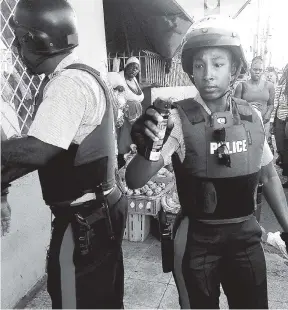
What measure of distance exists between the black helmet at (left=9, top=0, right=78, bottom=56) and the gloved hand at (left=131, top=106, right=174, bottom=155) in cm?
64

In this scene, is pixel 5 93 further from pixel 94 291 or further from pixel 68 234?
pixel 94 291

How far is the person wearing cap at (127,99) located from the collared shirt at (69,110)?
4.26 meters

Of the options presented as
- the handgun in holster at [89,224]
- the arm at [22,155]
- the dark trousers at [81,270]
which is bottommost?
the dark trousers at [81,270]

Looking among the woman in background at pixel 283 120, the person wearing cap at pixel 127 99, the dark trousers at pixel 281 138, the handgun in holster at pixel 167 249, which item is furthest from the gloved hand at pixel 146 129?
the dark trousers at pixel 281 138

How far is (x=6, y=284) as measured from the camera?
2.90 m

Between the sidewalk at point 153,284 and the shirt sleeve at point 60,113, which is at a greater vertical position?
the shirt sleeve at point 60,113

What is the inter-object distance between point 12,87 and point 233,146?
2052 millimetres

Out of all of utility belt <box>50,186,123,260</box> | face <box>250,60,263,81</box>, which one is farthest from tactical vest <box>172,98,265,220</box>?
face <box>250,60,263,81</box>

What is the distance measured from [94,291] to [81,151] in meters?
0.75

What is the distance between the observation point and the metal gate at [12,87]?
2867 millimetres

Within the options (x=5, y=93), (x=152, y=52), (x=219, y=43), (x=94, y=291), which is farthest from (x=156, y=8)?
(x=94, y=291)

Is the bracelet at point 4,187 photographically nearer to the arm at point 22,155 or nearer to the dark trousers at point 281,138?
the arm at point 22,155

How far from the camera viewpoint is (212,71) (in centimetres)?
196

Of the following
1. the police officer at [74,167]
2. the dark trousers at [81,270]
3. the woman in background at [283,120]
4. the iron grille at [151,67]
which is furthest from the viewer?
the iron grille at [151,67]
